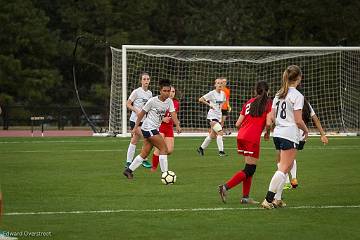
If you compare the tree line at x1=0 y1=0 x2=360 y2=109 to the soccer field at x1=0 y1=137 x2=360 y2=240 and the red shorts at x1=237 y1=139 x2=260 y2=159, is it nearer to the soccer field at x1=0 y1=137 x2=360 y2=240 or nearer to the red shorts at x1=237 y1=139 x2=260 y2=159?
the soccer field at x1=0 y1=137 x2=360 y2=240

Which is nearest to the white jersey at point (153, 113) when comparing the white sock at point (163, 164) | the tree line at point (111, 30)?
the white sock at point (163, 164)

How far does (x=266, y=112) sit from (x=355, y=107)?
2524cm

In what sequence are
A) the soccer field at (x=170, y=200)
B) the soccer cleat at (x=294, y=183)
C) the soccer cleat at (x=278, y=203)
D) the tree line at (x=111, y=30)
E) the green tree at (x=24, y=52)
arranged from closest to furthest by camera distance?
1. the soccer field at (x=170, y=200)
2. the soccer cleat at (x=278, y=203)
3. the soccer cleat at (x=294, y=183)
4. the green tree at (x=24, y=52)
5. the tree line at (x=111, y=30)

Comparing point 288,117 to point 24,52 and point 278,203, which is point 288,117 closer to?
point 278,203

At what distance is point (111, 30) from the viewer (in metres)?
60.0

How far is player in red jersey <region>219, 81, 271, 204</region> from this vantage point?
46.9 feet

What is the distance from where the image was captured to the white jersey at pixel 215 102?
27.1m

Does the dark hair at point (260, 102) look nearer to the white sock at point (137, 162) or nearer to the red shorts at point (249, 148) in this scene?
the red shorts at point (249, 148)

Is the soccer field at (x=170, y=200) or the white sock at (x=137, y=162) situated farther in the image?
the white sock at (x=137, y=162)

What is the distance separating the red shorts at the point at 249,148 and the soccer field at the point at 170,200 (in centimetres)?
81

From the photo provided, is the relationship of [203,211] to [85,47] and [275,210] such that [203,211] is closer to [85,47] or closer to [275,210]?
[275,210]

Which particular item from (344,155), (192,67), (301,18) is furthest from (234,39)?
(344,155)

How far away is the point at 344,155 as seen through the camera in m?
25.5

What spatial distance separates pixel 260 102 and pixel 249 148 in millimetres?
763
